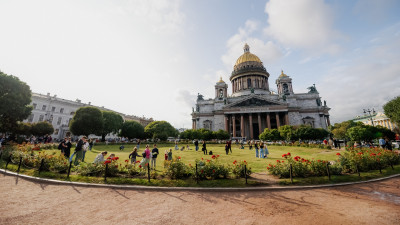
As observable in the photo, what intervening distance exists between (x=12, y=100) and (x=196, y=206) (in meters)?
30.1

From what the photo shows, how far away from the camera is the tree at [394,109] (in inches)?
1298

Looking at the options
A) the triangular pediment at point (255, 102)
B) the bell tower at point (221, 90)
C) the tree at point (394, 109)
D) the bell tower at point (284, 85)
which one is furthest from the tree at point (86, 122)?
the tree at point (394, 109)

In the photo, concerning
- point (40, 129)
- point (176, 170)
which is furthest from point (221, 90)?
point (176, 170)

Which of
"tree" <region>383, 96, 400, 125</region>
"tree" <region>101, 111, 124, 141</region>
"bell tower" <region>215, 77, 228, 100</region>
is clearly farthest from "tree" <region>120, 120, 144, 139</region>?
"tree" <region>383, 96, 400, 125</region>

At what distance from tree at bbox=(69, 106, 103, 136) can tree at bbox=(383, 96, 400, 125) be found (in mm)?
60344

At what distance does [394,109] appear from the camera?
34.3 m

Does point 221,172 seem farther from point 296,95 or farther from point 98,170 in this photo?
point 296,95

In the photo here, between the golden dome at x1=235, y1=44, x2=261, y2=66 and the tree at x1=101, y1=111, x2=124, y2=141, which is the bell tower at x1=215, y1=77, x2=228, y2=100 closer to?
the golden dome at x1=235, y1=44, x2=261, y2=66

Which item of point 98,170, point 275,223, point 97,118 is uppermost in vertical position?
point 97,118

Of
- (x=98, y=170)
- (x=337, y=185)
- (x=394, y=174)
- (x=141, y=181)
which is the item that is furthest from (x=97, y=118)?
(x=394, y=174)

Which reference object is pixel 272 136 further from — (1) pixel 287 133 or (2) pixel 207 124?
(2) pixel 207 124

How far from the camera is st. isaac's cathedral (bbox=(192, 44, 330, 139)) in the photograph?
151 ft

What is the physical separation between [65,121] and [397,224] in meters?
62.3

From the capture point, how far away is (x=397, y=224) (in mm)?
4398
